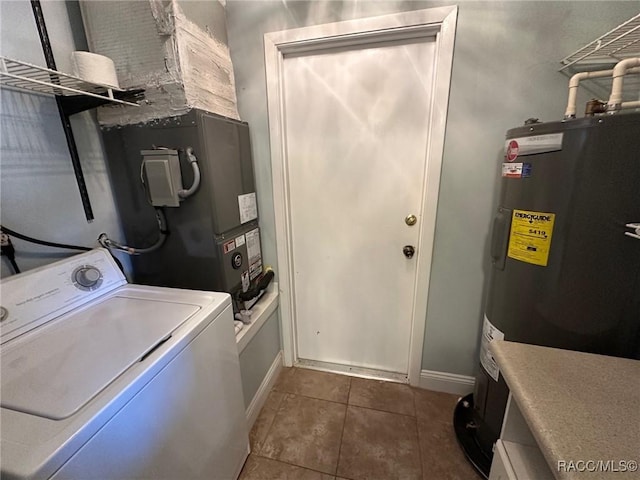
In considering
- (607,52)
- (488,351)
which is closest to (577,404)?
(488,351)

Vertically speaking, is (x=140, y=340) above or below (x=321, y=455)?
above

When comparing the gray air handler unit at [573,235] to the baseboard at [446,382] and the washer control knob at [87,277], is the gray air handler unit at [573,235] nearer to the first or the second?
the baseboard at [446,382]

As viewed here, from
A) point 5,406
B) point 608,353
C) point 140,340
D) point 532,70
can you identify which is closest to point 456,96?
point 532,70

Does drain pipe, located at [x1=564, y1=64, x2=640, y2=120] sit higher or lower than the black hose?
higher

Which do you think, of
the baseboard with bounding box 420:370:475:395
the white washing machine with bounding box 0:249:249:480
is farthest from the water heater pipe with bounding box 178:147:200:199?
the baseboard with bounding box 420:370:475:395

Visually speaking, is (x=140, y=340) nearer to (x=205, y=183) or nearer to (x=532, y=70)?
(x=205, y=183)

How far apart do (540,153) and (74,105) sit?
178 cm

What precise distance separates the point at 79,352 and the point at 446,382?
6.00 ft

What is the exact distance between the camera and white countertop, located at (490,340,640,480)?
1.59ft

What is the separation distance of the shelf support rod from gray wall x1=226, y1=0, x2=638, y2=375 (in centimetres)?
75

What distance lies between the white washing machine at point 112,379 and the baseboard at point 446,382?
114 centimetres

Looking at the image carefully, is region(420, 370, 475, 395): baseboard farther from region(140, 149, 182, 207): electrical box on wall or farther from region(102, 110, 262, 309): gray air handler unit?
region(140, 149, 182, 207): electrical box on wall

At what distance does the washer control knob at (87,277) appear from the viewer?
1.02 m

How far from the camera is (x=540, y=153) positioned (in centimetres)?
94
